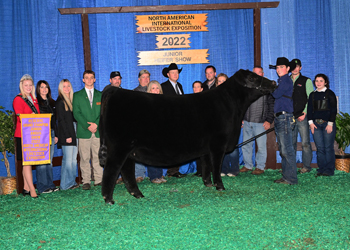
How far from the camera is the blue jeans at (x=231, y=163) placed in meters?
5.71

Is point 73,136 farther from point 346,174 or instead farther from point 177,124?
point 346,174

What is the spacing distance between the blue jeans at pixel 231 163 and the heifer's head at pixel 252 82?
1.53 metres

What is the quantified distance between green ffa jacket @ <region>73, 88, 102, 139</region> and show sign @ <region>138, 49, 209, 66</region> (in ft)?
4.97

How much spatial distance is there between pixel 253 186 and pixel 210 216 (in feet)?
5.40

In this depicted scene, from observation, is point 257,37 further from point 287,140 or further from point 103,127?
point 103,127


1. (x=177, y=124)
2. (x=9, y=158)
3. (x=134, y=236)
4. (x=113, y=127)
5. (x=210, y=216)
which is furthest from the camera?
(x=9, y=158)

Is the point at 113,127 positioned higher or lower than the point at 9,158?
higher

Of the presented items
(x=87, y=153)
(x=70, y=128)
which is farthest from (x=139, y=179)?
(x=70, y=128)

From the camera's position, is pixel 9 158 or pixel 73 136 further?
pixel 9 158

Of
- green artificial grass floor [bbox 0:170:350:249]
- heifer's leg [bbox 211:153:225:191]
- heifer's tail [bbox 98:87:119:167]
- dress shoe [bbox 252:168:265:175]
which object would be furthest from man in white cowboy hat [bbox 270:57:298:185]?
heifer's tail [bbox 98:87:119:167]

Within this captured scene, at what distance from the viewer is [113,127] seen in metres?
3.76

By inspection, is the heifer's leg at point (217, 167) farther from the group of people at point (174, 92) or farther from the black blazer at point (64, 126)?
the black blazer at point (64, 126)

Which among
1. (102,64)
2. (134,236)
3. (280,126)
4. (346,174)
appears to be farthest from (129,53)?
(346,174)

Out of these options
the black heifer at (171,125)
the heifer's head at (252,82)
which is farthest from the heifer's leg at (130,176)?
the heifer's head at (252,82)
